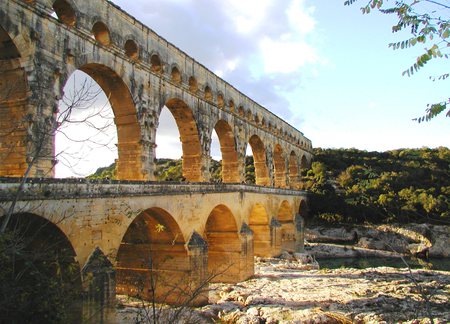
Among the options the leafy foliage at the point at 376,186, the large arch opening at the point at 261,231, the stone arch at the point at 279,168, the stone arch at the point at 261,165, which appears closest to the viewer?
the large arch opening at the point at 261,231

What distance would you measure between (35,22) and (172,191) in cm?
667

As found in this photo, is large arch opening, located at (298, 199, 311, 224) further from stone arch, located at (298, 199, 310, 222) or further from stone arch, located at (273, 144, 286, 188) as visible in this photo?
stone arch, located at (273, 144, 286, 188)

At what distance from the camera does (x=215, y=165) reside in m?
50.6

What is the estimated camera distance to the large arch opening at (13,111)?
34.9ft

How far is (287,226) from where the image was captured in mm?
30703

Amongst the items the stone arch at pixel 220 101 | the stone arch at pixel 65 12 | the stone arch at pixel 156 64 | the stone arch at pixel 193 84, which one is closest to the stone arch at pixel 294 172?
the stone arch at pixel 220 101

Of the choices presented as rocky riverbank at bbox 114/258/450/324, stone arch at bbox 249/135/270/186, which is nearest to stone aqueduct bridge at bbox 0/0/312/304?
rocky riverbank at bbox 114/258/450/324

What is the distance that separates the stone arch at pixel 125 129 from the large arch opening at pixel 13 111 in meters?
4.18

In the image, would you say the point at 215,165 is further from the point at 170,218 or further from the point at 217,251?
the point at 170,218

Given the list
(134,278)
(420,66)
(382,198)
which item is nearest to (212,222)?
(134,278)

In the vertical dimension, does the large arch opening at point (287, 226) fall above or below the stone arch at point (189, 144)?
below

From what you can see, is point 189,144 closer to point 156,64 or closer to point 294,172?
point 156,64

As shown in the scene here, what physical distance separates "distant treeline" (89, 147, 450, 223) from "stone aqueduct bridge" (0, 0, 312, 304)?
1186cm

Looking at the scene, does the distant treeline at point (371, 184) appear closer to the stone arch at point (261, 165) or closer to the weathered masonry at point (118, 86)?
the stone arch at point (261, 165)
